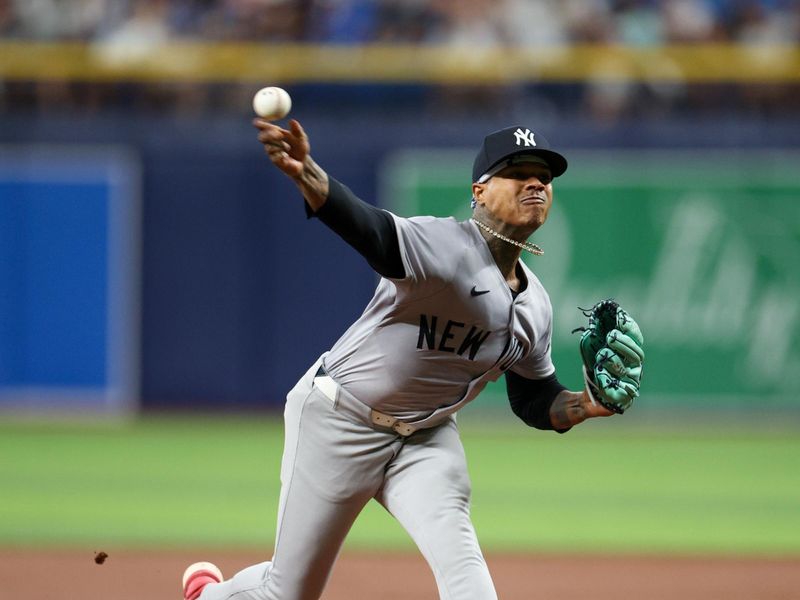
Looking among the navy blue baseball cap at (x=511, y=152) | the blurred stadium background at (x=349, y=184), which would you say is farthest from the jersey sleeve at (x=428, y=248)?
the blurred stadium background at (x=349, y=184)

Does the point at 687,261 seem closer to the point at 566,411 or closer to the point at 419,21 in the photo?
the point at 419,21

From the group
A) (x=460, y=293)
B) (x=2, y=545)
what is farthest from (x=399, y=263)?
(x=2, y=545)

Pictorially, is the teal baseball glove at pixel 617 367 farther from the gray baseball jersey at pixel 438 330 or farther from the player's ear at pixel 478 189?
the player's ear at pixel 478 189

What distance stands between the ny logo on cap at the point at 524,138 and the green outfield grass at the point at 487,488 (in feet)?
12.2

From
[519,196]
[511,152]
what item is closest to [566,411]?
[519,196]

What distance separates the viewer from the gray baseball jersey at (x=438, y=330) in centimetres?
448

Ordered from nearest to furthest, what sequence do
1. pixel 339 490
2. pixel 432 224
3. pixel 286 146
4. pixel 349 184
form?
pixel 286 146 < pixel 432 224 < pixel 339 490 < pixel 349 184

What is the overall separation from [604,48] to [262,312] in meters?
4.42

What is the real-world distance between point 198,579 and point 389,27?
974 centimetres

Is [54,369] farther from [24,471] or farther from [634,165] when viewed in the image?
[634,165]

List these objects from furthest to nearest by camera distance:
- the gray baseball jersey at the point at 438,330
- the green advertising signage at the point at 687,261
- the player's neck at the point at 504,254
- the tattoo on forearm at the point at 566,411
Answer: the green advertising signage at the point at 687,261 < the tattoo on forearm at the point at 566,411 < the player's neck at the point at 504,254 < the gray baseball jersey at the point at 438,330

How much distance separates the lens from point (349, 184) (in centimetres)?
1370

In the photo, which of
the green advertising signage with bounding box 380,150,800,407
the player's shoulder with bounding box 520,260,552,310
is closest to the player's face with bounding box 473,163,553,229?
the player's shoulder with bounding box 520,260,552,310

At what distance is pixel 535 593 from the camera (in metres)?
6.60
